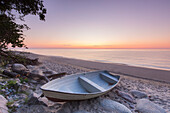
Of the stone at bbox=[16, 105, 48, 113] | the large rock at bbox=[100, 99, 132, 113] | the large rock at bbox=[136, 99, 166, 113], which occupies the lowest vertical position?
the large rock at bbox=[136, 99, 166, 113]

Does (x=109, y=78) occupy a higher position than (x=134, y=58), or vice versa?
(x=109, y=78)

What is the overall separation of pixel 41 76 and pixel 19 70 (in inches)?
56.8

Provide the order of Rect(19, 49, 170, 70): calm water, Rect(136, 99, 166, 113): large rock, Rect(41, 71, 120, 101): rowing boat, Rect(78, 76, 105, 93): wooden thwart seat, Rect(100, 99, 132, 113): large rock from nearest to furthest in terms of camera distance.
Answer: Rect(41, 71, 120, 101): rowing boat → Rect(100, 99, 132, 113): large rock → Rect(136, 99, 166, 113): large rock → Rect(78, 76, 105, 93): wooden thwart seat → Rect(19, 49, 170, 70): calm water

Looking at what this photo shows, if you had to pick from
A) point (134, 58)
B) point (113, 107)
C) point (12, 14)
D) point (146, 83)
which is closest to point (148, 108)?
point (113, 107)

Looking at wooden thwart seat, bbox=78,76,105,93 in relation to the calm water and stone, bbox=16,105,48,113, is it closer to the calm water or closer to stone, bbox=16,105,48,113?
stone, bbox=16,105,48,113

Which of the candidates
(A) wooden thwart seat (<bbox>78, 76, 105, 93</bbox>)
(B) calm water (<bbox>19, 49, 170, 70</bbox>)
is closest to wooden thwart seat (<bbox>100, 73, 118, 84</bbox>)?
(A) wooden thwart seat (<bbox>78, 76, 105, 93</bbox>)

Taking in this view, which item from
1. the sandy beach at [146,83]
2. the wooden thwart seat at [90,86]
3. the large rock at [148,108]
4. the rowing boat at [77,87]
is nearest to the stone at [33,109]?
the rowing boat at [77,87]

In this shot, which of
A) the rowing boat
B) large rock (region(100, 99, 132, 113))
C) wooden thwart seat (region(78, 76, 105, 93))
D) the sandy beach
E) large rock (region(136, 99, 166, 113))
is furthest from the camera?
the sandy beach

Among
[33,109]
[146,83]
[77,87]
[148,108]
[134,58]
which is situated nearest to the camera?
[33,109]

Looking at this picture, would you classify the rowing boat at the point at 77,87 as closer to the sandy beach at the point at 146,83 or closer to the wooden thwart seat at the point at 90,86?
the wooden thwart seat at the point at 90,86

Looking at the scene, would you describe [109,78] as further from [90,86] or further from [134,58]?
[134,58]

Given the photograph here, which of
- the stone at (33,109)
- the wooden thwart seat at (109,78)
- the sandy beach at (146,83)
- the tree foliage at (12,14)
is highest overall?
the tree foliage at (12,14)

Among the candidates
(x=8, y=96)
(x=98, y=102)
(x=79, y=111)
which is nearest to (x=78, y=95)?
(x=79, y=111)

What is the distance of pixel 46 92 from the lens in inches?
109
